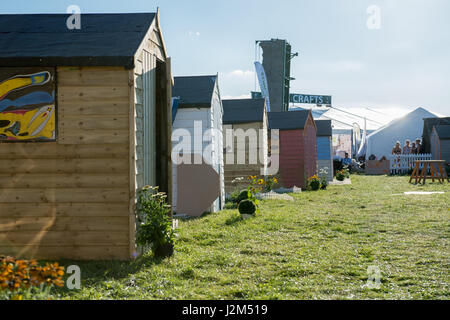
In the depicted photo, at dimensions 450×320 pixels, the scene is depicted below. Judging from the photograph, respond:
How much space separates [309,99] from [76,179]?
222 ft

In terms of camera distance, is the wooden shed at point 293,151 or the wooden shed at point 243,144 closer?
the wooden shed at point 243,144

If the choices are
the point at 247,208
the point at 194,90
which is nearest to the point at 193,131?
the point at 194,90

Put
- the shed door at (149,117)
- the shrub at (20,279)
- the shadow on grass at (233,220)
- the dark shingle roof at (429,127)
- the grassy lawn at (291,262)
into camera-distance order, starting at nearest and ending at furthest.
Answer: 1. the shrub at (20,279)
2. the grassy lawn at (291,262)
3. the shed door at (149,117)
4. the shadow on grass at (233,220)
5. the dark shingle roof at (429,127)

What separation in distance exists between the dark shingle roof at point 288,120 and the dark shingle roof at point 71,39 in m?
14.3

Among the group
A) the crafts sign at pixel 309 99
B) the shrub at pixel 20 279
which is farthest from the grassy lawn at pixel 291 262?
the crafts sign at pixel 309 99

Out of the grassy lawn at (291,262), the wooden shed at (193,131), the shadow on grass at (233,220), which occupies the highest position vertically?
the wooden shed at (193,131)

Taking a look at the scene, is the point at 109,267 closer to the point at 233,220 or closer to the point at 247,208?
the point at 233,220

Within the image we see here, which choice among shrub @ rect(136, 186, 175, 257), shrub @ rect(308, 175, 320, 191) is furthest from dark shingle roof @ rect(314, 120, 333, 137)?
shrub @ rect(136, 186, 175, 257)

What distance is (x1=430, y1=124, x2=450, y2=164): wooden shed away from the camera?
3262 cm

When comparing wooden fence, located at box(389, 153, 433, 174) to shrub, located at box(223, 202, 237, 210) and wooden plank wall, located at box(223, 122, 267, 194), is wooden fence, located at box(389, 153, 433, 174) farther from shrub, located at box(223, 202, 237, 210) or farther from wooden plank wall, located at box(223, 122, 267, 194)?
shrub, located at box(223, 202, 237, 210)

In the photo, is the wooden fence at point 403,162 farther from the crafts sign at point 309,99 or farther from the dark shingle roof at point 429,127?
the crafts sign at point 309,99

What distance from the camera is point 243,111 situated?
18500mm

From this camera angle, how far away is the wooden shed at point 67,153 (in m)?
7.05
